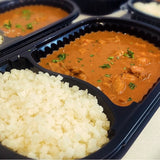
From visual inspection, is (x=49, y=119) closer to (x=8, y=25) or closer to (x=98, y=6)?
(x=8, y=25)

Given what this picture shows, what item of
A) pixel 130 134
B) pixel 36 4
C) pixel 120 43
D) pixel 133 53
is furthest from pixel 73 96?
pixel 36 4

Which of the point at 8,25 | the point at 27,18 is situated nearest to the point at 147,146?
the point at 8,25

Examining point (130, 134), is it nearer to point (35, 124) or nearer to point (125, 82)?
point (35, 124)

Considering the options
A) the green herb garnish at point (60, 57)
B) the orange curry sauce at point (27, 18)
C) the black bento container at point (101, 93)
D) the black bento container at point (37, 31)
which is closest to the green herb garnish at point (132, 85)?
the black bento container at point (101, 93)

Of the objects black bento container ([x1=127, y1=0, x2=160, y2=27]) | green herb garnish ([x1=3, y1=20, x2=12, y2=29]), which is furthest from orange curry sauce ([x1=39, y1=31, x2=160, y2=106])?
green herb garnish ([x1=3, y1=20, x2=12, y2=29])

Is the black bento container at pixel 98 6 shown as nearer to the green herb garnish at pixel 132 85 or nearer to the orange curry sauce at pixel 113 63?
the orange curry sauce at pixel 113 63

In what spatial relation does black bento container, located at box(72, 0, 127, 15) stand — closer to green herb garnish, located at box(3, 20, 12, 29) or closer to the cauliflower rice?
green herb garnish, located at box(3, 20, 12, 29)
